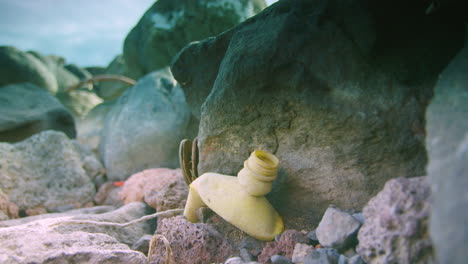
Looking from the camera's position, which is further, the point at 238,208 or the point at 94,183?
the point at 94,183

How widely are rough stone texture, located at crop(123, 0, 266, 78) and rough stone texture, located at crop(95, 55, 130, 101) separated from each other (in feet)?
4.92

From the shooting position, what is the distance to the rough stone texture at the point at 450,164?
2.20 ft

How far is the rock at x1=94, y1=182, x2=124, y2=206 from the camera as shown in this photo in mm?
3197

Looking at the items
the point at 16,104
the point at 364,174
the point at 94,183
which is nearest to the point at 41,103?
the point at 16,104

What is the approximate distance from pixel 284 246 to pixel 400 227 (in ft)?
2.06

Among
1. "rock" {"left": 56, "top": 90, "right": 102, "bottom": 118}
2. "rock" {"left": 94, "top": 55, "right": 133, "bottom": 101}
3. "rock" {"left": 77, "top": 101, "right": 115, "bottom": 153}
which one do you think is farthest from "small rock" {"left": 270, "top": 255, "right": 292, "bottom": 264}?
"rock" {"left": 56, "top": 90, "right": 102, "bottom": 118}

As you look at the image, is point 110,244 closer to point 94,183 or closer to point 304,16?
point 304,16

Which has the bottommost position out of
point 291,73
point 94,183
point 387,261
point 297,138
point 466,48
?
point 94,183

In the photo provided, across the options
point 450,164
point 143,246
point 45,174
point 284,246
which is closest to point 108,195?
point 45,174

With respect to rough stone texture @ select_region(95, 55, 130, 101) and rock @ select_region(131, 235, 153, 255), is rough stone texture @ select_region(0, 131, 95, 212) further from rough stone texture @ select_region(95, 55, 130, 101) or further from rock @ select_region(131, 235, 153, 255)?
rough stone texture @ select_region(95, 55, 130, 101)

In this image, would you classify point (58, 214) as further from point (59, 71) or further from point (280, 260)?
point (59, 71)

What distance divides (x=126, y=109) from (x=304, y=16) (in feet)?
10.9

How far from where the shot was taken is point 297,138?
1.68 meters

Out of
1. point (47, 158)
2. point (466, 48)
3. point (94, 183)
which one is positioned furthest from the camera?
point (94, 183)
